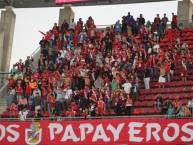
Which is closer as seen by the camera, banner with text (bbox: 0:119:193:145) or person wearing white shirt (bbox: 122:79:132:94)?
banner with text (bbox: 0:119:193:145)

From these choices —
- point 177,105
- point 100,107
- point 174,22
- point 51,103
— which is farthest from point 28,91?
point 174,22

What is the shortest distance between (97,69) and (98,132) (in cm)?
522

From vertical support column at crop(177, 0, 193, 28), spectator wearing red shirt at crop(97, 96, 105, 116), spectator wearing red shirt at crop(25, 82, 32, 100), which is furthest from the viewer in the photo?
vertical support column at crop(177, 0, 193, 28)

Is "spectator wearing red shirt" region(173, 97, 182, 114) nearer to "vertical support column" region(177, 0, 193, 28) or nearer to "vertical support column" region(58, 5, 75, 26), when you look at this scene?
"vertical support column" region(177, 0, 193, 28)

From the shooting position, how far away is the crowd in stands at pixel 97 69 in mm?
27656

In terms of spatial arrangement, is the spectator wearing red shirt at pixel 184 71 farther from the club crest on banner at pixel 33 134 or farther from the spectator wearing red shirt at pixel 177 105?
the club crest on banner at pixel 33 134

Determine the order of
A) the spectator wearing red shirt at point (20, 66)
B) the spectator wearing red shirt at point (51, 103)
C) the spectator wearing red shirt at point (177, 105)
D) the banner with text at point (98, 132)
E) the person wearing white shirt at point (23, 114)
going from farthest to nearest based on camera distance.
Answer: the spectator wearing red shirt at point (20, 66)
the spectator wearing red shirt at point (51, 103)
the person wearing white shirt at point (23, 114)
the spectator wearing red shirt at point (177, 105)
the banner with text at point (98, 132)

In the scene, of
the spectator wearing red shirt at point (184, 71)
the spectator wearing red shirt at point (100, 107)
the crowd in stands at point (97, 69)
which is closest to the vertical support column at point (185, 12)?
the crowd in stands at point (97, 69)

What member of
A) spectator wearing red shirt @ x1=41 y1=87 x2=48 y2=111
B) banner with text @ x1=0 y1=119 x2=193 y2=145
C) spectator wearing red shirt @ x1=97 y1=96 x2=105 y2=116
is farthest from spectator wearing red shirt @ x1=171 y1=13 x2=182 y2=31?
banner with text @ x1=0 y1=119 x2=193 y2=145

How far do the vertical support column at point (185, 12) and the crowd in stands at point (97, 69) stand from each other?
50.0 inches

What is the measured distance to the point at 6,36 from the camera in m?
39.5

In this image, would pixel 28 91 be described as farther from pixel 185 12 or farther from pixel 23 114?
pixel 185 12

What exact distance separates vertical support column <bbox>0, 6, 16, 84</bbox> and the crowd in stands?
14.9ft

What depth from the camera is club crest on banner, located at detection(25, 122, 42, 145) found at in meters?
26.5
